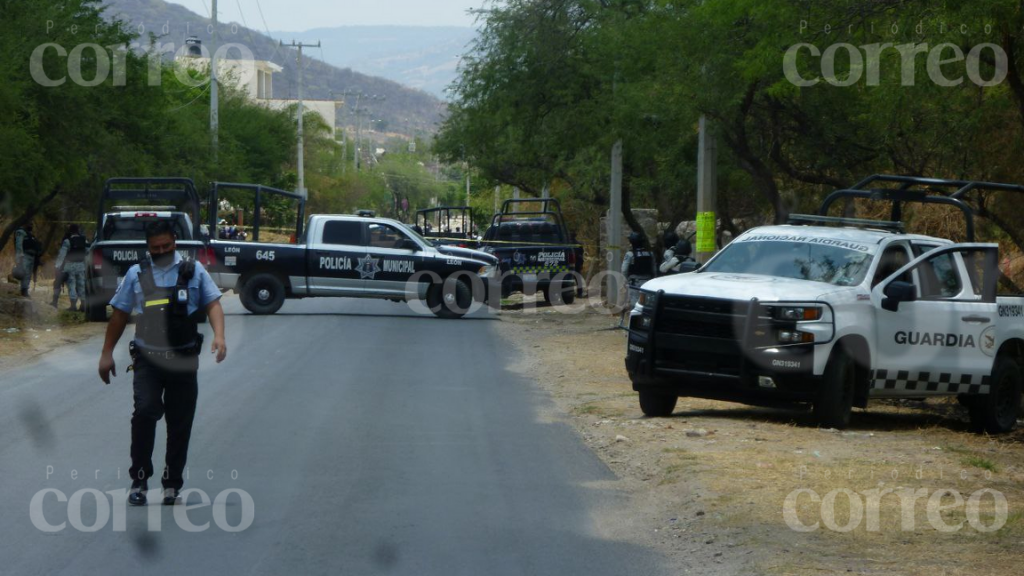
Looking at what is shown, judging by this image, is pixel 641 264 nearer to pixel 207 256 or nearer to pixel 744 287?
pixel 207 256

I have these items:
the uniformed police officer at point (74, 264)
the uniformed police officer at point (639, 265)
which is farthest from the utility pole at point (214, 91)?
the uniformed police officer at point (639, 265)

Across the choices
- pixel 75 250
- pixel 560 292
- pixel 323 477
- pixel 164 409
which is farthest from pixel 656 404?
pixel 560 292

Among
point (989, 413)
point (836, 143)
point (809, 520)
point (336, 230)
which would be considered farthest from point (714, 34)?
point (809, 520)

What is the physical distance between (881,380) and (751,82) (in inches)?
283

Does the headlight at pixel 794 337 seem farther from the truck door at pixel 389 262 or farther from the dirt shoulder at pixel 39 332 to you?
the truck door at pixel 389 262

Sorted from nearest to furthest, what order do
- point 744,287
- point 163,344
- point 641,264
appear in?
1. point 163,344
2. point 744,287
3. point 641,264

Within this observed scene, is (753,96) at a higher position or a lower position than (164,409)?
higher

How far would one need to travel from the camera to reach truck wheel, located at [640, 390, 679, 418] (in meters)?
12.7

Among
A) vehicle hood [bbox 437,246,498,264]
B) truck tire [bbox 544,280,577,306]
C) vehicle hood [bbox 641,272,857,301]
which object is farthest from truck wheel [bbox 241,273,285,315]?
vehicle hood [bbox 641,272,857,301]

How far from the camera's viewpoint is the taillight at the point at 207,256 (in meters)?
23.3

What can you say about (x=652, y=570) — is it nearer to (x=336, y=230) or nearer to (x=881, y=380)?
(x=881, y=380)

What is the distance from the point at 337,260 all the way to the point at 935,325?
1562cm

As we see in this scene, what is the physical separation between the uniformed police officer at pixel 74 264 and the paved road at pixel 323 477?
9.22 m

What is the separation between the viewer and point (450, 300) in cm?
2672
